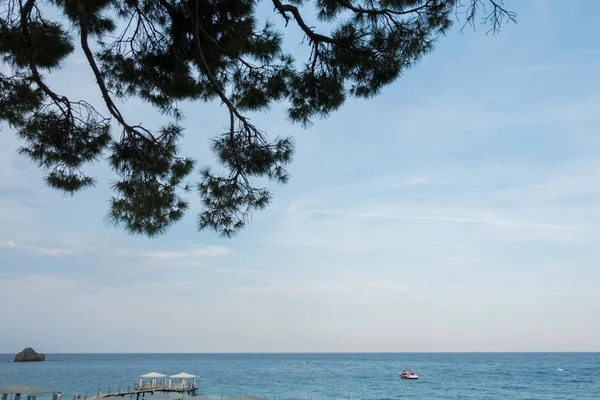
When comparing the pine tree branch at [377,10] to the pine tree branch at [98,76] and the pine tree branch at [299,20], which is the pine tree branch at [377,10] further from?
the pine tree branch at [98,76]

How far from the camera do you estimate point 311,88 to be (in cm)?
489

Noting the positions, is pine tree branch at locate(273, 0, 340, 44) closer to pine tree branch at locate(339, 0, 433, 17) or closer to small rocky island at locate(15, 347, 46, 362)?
pine tree branch at locate(339, 0, 433, 17)

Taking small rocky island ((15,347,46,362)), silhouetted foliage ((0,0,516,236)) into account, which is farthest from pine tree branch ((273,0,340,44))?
small rocky island ((15,347,46,362))

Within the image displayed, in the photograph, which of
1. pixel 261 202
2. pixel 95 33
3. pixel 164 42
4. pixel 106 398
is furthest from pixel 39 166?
pixel 106 398

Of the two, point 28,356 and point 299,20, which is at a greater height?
Answer: point 299,20

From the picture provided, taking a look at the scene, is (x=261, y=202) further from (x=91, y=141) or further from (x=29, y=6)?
(x=29, y=6)

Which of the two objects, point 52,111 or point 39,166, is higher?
point 52,111

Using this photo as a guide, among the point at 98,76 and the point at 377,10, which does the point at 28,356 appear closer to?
the point at 98,76

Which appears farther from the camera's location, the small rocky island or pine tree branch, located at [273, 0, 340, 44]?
the small rocky island

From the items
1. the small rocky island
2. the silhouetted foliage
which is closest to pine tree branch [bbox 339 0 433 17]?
the silhouetted foliage

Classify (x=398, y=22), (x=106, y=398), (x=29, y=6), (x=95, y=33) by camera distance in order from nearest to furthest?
(x=29, y=6) < (x=398, y=22) < (x=95, y=33) < (x=106, y=398)

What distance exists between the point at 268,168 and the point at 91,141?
77.7 inches

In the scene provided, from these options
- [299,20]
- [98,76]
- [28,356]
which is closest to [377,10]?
[299,20]

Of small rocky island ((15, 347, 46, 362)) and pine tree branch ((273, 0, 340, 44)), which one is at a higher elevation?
pine tree branch ((273, 0, 340, 44))
